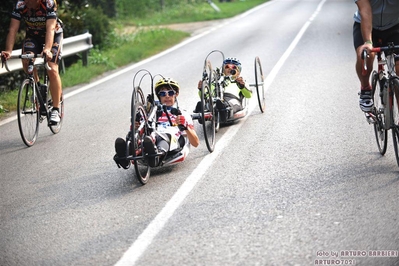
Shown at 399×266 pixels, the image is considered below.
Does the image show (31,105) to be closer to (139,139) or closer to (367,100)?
(139,139)

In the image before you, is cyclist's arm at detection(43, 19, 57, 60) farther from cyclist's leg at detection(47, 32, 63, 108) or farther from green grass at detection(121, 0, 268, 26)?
green grass at detection(121, 0, 268, 26)

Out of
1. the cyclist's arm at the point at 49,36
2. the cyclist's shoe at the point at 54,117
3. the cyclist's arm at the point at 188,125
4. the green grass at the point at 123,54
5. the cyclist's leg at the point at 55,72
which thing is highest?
the cyclist's arm at the point at 49,36

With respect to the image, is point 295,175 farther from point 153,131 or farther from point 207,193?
point 153,131

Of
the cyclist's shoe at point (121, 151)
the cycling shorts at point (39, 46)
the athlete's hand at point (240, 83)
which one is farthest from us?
the athlete's hand at point (240, 83)

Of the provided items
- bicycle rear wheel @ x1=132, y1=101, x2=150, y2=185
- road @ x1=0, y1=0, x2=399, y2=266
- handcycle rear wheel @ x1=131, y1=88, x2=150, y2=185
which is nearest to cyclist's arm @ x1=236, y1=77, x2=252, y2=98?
road @ x1=0, y1=0, x2=399, y2=266

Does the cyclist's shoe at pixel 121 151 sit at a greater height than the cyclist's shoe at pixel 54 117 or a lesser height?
greater

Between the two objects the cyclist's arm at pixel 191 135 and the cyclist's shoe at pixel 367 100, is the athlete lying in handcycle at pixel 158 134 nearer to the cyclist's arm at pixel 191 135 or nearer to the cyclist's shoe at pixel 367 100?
the cyclist's arm at pixel 191 135

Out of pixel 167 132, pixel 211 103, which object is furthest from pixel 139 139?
pixel 211 103

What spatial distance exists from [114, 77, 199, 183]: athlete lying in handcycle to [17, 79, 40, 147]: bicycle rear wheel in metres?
2.25

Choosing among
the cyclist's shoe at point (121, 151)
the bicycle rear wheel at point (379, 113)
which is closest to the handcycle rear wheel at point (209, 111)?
the cyclist's shoe at point (121, 151)

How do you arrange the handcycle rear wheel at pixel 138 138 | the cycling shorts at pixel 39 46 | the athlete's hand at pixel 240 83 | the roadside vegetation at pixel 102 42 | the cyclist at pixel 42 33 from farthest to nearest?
the roadside vegetation at pixel 102 42, the athlete's hand at pixel 240 83, the cycling shorts at pixel 39 46, the cyclist at pixel 42 33, the handcycle rear wheel at pixel 138 138

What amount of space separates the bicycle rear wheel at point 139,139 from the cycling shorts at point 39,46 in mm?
2914

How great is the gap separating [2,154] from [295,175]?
3.80 meters

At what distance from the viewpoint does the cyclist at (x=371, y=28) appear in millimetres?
7102
